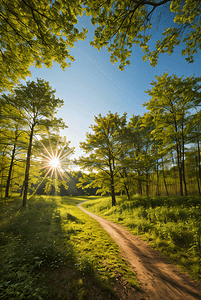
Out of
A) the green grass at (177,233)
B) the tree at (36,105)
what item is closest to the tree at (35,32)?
the tree at (36,105)

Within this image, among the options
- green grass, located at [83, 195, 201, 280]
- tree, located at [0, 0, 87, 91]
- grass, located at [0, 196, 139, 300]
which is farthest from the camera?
green grass, located at [83, 195, 201, 280]

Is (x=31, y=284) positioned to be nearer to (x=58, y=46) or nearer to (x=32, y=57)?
(x=58, y=46)

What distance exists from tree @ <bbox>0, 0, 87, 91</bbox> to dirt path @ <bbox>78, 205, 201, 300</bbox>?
7.20 metres

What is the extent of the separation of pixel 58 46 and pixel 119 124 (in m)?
9.30

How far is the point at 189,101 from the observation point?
8352 mm

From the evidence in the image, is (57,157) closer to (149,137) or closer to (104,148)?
(104,148)

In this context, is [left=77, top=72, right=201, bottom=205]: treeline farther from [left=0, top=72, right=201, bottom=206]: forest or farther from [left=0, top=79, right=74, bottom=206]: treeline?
[left=0, top=79, right=74, bottom=206]: treeline

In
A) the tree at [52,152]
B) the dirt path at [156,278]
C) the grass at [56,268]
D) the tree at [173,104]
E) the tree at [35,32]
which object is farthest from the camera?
the tree at [52,152]

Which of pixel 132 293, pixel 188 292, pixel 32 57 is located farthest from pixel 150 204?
pixel 32 57

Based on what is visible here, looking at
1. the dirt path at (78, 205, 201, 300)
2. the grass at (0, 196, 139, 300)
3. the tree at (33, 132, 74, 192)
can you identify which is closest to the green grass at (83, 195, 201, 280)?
the dirt path at (78, 205, 201, 300)

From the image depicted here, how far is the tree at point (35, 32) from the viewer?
287 cm

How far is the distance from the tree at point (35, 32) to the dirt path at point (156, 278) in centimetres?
720

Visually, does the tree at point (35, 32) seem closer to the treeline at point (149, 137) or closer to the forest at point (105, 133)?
the forest at point (105, 133)

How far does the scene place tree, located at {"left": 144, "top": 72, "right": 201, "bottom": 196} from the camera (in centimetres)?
810
